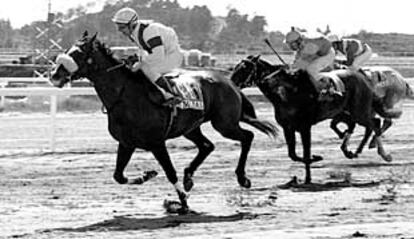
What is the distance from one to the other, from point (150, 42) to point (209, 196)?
94.6 inches

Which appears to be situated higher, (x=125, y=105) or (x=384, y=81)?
(x=125, y=105)

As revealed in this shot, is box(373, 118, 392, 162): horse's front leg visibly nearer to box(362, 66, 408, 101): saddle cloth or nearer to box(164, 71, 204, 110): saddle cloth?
box(362, 66, 408, 101): saddle cloth

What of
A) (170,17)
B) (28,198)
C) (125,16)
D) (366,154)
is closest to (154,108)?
(125,16)

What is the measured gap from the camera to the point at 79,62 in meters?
11.8

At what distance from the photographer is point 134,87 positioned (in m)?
12.1

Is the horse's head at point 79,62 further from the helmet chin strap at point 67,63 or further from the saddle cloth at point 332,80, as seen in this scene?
the saddle cloth at point 332,80

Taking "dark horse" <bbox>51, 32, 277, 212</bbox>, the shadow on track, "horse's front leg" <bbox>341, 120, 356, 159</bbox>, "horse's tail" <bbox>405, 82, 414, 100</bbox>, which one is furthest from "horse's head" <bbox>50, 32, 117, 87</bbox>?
"horse's tail" <bbox>405, 82, 414, 100</bbox>

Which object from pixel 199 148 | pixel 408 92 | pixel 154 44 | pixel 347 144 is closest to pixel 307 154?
pixel 199 148

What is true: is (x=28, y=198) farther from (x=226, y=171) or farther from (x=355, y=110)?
(x=355, y=110)

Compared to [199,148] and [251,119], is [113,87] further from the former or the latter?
[251,119]

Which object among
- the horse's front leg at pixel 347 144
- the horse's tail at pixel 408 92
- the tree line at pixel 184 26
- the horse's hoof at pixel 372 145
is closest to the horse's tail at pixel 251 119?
the horse's front leg at pixel 347 144

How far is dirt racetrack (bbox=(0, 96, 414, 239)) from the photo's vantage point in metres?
10.6

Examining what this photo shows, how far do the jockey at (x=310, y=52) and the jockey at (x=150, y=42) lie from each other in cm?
347

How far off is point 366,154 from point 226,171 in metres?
3.86
